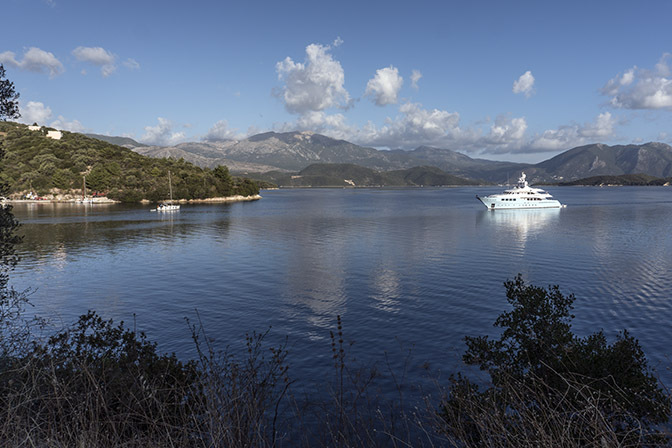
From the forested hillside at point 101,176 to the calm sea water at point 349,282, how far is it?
330ft

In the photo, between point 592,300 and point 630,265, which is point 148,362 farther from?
point 630,265

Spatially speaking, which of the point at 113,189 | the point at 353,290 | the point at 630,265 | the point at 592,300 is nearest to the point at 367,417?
the point at 353,290

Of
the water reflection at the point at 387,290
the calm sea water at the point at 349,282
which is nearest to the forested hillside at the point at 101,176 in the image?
the calm sea water at the point at 349,282

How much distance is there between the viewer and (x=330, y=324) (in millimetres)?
25422

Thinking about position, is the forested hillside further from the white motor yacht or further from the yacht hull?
the white motor yacht

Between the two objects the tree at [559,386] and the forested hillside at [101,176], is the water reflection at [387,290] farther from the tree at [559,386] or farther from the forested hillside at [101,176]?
the forested hillside at [101,176]

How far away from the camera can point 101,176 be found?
166 meters

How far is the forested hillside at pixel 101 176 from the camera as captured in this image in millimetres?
162375

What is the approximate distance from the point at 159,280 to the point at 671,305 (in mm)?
40818

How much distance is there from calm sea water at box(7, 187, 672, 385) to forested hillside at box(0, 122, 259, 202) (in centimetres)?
10050

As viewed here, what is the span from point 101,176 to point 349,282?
163m

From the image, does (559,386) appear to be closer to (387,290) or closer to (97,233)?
(387,290)

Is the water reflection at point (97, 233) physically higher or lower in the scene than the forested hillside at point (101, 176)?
lower

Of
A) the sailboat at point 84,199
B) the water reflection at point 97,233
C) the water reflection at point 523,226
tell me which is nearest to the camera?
the water reflection at point 97,233
